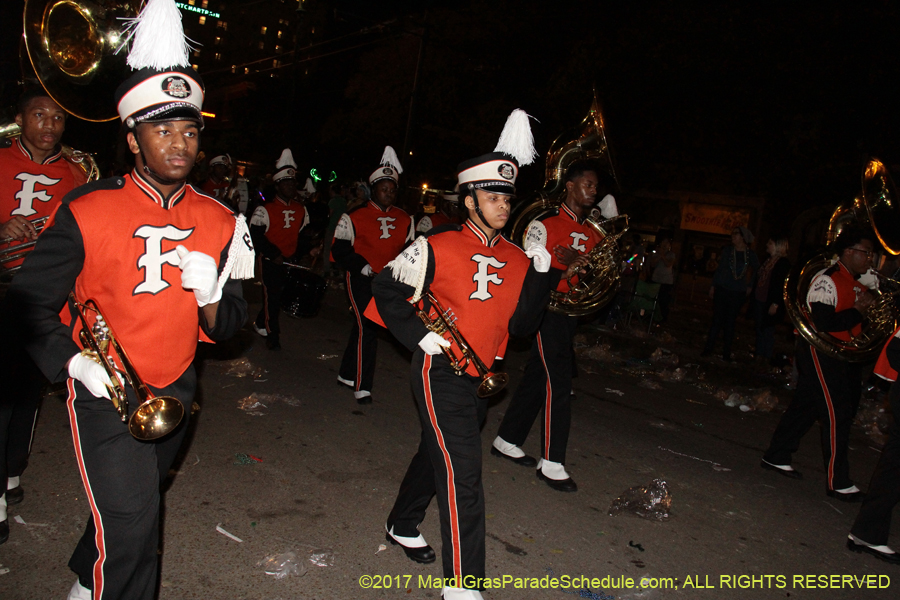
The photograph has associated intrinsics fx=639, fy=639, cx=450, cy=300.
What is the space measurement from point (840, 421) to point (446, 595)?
3564 millimetres

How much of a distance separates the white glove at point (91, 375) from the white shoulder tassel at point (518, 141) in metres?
2.33

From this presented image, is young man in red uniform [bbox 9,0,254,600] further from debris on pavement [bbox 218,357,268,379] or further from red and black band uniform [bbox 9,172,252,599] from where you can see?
debris on pavement [bbox 218,357,268,379]

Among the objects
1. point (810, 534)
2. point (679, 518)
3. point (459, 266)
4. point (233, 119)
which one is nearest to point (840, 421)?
point (810, 534)

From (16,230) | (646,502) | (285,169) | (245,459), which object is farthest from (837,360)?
(285,169)

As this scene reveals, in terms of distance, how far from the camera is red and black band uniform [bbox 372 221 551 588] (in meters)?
2.90

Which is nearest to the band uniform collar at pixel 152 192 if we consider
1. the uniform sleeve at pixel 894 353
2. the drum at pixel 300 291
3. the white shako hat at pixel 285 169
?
the uniform sleeve at pixel 894 353

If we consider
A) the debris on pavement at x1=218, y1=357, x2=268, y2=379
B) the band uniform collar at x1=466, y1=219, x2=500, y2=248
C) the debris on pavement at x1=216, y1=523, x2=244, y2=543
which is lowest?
the debris on pavement at x1=218, y1=357, x2=268, y2=379

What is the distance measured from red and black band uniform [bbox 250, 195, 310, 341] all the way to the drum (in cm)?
27

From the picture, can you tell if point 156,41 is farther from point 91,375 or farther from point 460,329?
point 460,329

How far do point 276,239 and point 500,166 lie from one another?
4.76 meters

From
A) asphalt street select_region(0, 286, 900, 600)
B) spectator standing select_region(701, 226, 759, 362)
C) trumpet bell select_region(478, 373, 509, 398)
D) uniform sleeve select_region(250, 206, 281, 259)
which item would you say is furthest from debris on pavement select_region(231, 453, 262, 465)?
spectator standing select_region(701, 226, 759, 362)

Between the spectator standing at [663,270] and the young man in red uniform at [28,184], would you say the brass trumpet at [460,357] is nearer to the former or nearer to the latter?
the young man in red uniform at [28,184]

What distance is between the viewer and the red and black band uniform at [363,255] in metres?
5.96

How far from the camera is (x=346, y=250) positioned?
5938 mm
